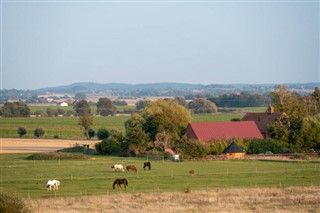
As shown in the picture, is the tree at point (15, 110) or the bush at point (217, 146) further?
the tree at point (15, 110)

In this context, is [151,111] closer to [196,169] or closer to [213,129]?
[213,129]

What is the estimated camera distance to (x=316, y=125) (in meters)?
74.0

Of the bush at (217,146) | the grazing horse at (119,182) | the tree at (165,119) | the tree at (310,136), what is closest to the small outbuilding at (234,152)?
the bush at (217,146)

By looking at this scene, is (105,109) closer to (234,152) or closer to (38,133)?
(38,133)

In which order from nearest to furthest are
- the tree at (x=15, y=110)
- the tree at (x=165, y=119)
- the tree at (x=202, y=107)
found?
the tree at (x=165, y=119) < the tree at (x=15, y=110) < the tree at (x=202, y=107)

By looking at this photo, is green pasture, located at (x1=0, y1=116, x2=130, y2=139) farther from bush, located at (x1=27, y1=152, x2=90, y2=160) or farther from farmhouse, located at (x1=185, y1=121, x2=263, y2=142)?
bush, located at (x1=27, y1=152, x2=90, y2=160)

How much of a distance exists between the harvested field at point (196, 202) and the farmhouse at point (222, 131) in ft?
101

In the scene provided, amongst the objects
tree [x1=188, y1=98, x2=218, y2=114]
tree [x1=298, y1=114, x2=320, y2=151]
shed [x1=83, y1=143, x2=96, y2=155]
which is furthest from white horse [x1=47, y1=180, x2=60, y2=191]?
tree [x1=188, y1=98, x2=218, y2=114]

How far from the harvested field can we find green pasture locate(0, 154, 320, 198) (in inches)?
79.9

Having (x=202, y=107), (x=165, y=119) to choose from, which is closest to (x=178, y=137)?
(x=165, y=119)

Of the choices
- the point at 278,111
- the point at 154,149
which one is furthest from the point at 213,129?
the point at 278,111

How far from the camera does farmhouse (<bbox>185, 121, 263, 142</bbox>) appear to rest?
242 feet

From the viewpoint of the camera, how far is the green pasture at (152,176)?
145 feet

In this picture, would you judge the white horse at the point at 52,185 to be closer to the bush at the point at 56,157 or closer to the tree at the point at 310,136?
the bush at the point at 56,157
